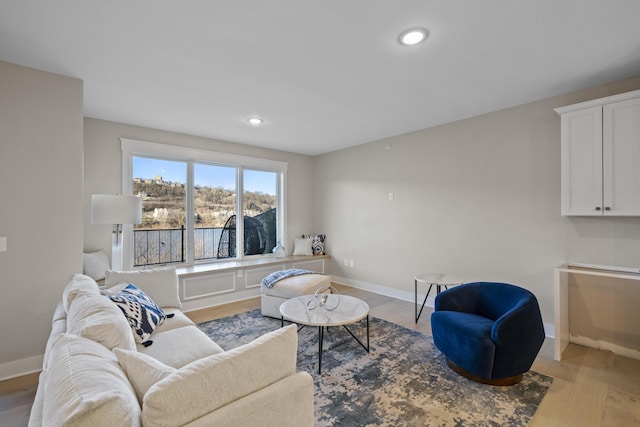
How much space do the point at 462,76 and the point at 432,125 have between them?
59.2 inches

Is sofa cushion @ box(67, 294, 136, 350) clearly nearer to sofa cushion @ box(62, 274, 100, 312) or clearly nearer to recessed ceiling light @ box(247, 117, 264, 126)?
sofa cushion @ box(62, 274, 100, 312)

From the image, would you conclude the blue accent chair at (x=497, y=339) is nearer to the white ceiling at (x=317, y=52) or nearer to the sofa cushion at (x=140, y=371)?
the white ceiling at (x=317, y=52)

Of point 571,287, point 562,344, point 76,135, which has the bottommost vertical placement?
point 562,344

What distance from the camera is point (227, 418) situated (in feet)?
3.24

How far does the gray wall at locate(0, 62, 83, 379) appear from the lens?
2395mm

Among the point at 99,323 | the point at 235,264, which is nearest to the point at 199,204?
the point at 235,264

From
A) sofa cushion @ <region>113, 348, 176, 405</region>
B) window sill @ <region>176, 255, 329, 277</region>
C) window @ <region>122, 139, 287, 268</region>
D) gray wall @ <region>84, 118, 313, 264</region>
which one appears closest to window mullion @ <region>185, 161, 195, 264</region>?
window @ <region>122, 139, 287, 268</region>

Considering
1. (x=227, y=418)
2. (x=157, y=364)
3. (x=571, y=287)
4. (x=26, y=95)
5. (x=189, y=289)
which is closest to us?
(x=227, y=418)

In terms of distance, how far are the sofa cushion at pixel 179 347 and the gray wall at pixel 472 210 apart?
3.24 meters

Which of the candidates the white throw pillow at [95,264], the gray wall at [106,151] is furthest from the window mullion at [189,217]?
the white throw pillow at [95,264]

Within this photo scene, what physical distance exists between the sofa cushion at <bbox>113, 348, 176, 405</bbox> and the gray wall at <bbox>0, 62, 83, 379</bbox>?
2.14 metres

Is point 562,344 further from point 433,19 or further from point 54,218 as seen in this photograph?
point 54,218

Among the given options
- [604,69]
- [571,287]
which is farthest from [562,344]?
[604,69]

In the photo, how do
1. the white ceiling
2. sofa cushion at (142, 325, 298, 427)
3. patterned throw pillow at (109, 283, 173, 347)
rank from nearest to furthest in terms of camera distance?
sofa cushion at (142, 325, 298, 427) → the white ceiling → patterned throw pillow at (109, 283, 173, 347)
